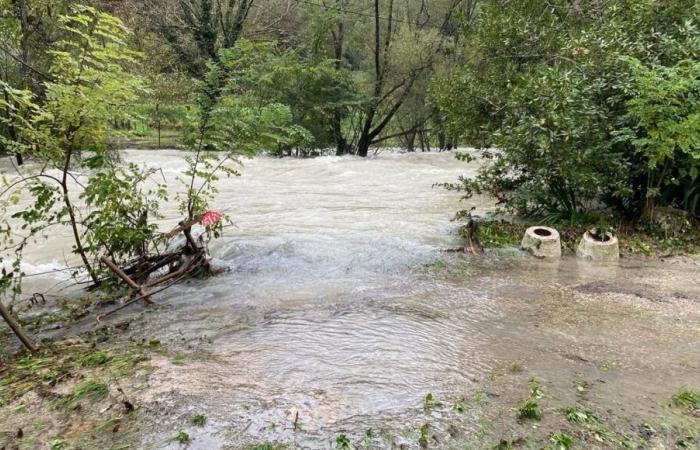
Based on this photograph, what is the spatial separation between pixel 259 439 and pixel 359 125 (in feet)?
63.1

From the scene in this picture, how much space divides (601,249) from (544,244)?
2.31ft

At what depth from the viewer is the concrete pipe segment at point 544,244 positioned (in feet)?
24.1

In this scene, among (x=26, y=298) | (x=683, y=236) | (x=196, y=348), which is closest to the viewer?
(x=196, y=348)

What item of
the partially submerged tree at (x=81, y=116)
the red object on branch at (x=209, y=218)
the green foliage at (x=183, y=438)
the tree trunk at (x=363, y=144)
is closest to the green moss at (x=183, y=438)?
the green foliage at (x=183, y=438)

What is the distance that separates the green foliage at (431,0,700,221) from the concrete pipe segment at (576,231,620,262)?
2.51ft

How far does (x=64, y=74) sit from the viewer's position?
16.8ft

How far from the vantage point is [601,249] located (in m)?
7.18

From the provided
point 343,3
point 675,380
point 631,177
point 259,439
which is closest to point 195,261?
point 259,439

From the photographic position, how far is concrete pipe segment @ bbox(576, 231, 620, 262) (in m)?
7.16

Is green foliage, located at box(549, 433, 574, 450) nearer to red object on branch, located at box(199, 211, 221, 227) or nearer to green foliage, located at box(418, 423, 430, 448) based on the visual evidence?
green foliage, located at box(418, 423, 430, 448)

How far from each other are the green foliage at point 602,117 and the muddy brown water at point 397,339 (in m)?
1.44

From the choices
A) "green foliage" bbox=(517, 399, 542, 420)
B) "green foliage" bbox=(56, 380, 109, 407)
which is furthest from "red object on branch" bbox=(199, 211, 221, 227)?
"green foliage" bbox=(517, 399, 542, 420)

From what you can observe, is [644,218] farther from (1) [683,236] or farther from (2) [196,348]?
(2) [196,348]

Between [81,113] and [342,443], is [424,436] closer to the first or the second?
[342,443]
